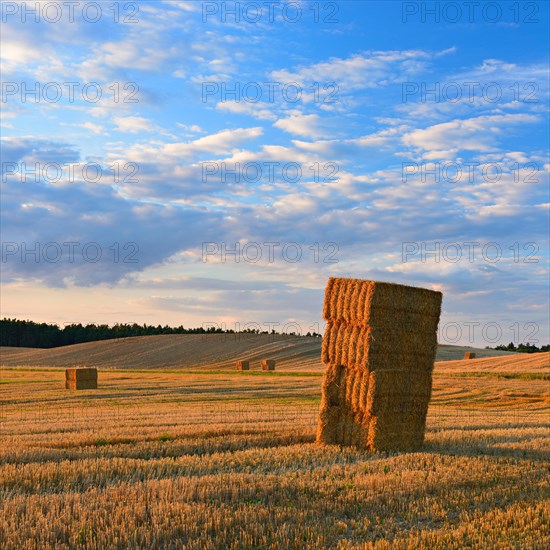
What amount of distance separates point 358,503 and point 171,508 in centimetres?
234

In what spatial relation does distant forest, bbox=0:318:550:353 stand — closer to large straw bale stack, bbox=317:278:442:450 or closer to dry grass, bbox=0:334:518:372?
dry grass, bbox=0:334:518:372

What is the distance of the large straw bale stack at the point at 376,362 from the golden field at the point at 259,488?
65 centimetres

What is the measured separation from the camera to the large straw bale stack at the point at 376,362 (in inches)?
547

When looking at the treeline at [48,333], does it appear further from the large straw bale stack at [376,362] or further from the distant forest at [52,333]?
the large straw bale stack at [376,362]

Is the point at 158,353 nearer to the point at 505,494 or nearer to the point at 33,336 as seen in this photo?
the point at 33,336

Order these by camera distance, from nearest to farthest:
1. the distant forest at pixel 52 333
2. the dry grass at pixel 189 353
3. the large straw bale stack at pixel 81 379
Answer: the large straw bale stack at pixel 81 379 < the dry grass at pixel 189 353 < the distant forest at pixel 52 333

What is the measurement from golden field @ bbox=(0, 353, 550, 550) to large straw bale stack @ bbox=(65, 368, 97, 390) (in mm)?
20911

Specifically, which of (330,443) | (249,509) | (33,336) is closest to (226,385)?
(330,443)

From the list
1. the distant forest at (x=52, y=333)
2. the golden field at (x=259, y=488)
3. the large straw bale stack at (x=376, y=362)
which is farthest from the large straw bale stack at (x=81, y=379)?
the distant forest at (x=52, y=333)

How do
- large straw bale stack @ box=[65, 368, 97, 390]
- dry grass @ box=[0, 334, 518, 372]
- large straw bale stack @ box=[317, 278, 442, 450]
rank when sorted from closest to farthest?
large straw bale stack @ box=[317, 278, 442, 450]
large straw bale stack @ box=[65, 368, 97, 390]
dry grass @ box=[0, 334, 518, 372]

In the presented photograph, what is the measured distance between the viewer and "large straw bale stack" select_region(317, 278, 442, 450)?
13.9 meters

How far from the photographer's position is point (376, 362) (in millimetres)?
13883

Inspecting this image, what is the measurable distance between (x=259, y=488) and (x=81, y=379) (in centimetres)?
3059

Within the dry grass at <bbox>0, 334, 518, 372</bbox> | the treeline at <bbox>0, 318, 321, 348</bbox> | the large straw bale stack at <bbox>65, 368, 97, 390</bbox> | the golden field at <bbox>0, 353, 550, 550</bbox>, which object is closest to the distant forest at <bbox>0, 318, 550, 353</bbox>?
the treeline at <bbox>0, 318, 321, 348</bbox>
